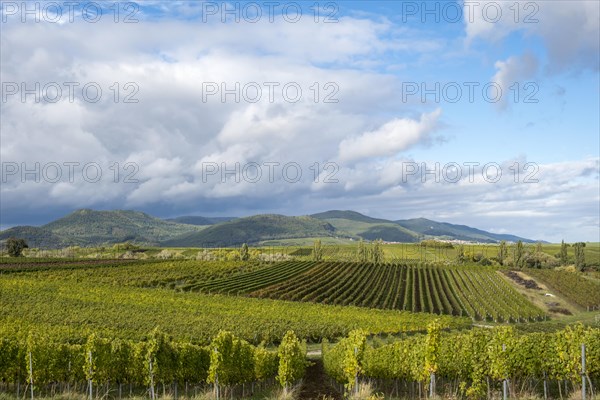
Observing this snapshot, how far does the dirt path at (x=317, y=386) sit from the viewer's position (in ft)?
109

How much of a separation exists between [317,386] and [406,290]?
3274 inches

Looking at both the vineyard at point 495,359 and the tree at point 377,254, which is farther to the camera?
the tree at point 377,254

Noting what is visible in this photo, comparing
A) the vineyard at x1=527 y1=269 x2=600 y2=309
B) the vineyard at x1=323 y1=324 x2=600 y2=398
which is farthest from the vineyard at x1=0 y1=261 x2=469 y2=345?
the vineyard at x1=527 y1=269 x2=600 y2=309

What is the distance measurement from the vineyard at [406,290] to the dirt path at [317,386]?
53821mm

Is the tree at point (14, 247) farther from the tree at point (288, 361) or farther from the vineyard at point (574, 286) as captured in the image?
the tree at point (288, 361)

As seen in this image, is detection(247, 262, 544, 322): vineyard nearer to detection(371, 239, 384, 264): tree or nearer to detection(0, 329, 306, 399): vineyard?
detection(371, 239, 384, 264): tree

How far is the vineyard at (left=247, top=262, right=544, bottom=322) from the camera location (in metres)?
98.9

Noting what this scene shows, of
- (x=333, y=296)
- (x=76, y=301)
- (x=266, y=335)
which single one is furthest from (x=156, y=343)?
(x=333, y=296)

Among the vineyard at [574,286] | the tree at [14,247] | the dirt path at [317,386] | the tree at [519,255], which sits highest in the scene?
the tree at [14,247]

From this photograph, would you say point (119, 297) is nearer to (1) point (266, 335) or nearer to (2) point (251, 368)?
(1) point (266, 335)

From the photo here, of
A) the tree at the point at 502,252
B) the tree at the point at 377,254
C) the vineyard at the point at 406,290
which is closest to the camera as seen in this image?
the vineyard at the point at 406,290

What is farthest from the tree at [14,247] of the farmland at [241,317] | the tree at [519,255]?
the tree at [519,255]

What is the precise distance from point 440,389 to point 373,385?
18.3ft

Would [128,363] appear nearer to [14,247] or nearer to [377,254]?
[377,254]
